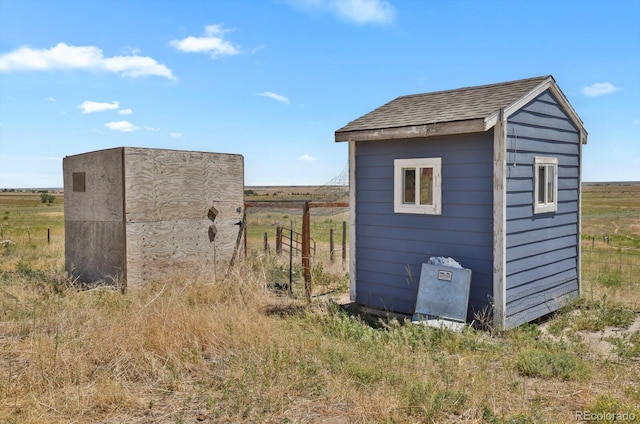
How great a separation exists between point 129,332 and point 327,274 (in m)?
6.12

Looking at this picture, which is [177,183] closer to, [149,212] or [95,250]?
[149,212]

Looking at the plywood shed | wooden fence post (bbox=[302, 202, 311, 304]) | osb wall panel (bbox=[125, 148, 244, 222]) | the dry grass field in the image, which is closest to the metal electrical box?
the dry grass field

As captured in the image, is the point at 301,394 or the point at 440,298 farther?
the point at 440,298

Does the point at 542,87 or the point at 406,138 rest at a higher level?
the point at 542,87

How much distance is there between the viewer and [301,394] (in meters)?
4.73

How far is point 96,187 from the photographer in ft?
32.1

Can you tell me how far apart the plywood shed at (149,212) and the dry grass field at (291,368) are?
5.08 feet

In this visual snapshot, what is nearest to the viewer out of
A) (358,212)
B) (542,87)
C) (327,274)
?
(542,87)

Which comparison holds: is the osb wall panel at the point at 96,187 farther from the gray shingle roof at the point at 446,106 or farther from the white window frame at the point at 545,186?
the white window frame at the point at 545,186

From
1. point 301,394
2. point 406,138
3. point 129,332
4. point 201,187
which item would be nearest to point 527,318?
point 406,138

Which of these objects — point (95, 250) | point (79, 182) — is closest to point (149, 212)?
point (95, 250)

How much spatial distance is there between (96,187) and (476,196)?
22.6 ft

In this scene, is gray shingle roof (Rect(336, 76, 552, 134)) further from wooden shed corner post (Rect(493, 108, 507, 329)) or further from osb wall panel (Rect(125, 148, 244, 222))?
osb wall panel (Rect(125, 148, 244, 222))

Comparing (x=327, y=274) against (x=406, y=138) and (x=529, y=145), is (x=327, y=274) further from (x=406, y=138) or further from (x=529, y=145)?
(x=529, y=145)
